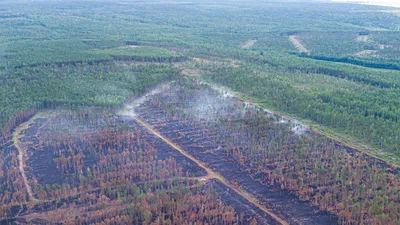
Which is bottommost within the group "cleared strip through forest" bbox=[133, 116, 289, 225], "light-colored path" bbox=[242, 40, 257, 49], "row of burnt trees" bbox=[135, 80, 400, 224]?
"cleared strip through forest" bbox=[133, 116, 289, 225]

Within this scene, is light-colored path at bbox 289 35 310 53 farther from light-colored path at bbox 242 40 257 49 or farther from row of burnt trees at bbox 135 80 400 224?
row of burnt trees at bbox 135 80 400 224

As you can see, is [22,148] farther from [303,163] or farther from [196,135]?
[303,163]

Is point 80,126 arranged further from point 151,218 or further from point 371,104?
point 371,104

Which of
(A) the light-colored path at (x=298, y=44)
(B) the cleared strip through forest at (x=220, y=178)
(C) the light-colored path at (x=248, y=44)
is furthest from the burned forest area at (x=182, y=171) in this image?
(C) the light-colored path at (x=248, y=44)

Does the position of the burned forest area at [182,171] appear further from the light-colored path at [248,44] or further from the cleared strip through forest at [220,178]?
the light-colored path at [248,44]

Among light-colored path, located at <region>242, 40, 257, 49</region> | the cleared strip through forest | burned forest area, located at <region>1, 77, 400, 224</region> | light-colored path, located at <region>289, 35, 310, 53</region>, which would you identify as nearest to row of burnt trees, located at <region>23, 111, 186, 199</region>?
burned forest area, located at <region>1, 77, 400, 224</region>

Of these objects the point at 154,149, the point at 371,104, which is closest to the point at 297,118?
the point at 371,104
